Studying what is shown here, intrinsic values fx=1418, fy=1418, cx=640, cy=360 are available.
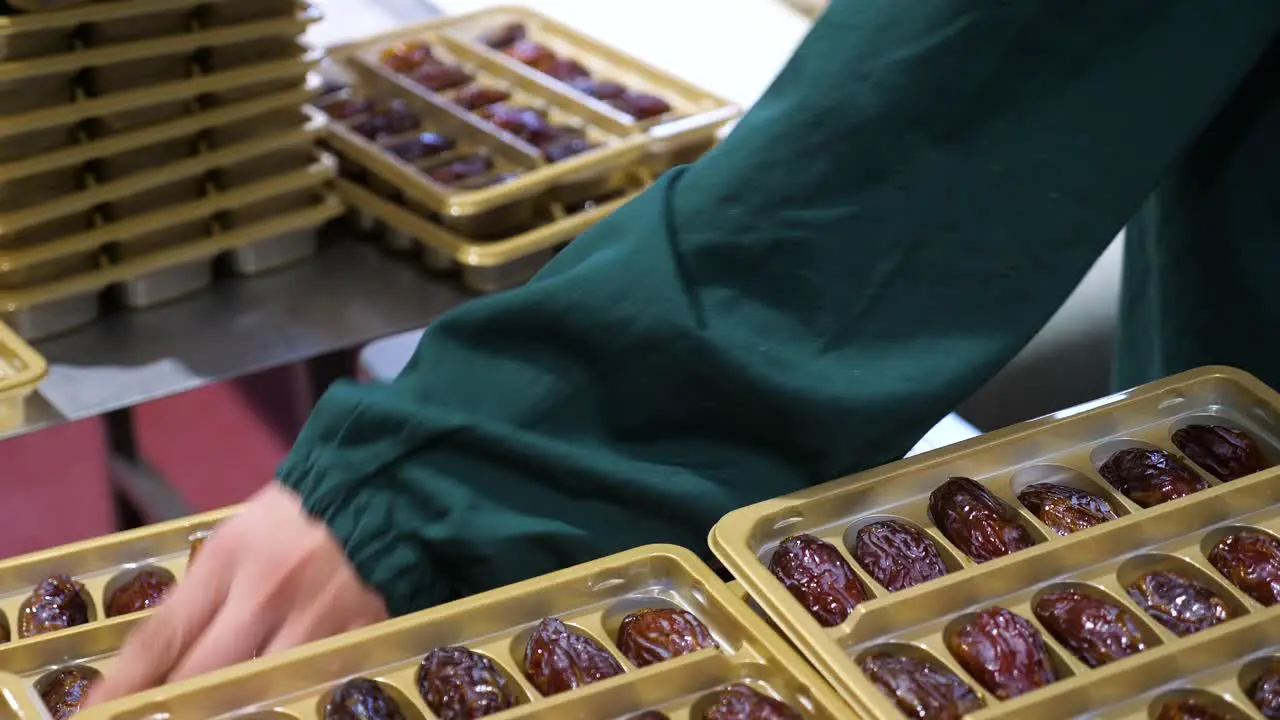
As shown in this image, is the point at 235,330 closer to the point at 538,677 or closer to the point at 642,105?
the point at 642,105

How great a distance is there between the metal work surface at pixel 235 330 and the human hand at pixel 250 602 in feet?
3.07

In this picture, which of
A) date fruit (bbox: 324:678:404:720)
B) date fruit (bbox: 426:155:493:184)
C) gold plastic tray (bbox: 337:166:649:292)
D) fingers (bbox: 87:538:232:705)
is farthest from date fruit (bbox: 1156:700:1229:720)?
date fruit (bbox: 426:155:493:184)

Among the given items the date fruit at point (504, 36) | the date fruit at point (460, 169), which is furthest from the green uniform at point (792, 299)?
the date fruit at point (504, 36)

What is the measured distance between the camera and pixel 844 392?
976 millimetres

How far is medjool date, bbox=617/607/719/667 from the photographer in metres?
0.90

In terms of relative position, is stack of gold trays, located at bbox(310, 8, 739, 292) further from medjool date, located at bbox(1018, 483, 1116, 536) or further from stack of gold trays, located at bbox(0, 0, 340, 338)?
medjool date, located at bbox(1018, 483, 1116, 536)

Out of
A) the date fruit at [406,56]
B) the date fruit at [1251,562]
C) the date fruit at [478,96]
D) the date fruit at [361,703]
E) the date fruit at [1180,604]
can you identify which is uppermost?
the date fruit at [1251,562]

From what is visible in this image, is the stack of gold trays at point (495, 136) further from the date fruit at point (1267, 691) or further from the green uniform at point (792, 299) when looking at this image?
the date fruit at point (1267, 691)

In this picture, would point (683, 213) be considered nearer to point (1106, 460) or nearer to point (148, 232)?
point (1106, 460)

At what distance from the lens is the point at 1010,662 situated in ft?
2.91

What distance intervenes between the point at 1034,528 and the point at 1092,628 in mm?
116

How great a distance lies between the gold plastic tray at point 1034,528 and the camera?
88 centimetres

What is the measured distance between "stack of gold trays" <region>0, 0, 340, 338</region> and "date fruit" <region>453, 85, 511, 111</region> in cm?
30

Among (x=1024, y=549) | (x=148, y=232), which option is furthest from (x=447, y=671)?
(x=148, y=232)
